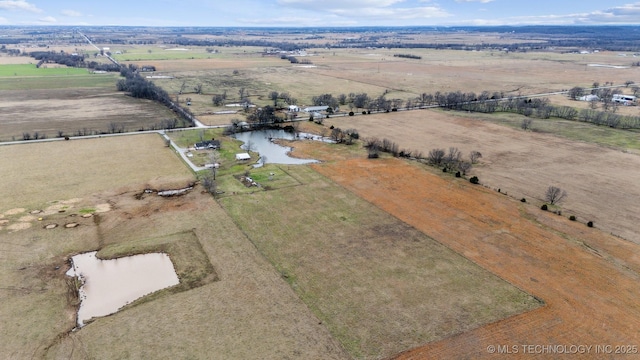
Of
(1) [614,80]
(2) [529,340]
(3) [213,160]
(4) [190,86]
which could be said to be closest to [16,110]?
(4) [190,86]

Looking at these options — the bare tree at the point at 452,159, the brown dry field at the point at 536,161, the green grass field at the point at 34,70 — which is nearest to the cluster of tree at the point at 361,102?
the brown dry field at the point at 536,161

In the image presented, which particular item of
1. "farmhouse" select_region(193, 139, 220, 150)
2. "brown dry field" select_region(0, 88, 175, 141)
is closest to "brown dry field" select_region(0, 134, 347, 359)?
"farmhouse" select_region(193, 139, 220, 150)

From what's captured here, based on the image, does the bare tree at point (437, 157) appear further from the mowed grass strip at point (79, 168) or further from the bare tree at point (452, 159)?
the mowed grass strip at point (79, 168)

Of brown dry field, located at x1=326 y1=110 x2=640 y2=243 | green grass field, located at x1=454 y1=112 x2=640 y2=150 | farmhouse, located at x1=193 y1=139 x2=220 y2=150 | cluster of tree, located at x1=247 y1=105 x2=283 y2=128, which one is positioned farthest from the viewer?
cluster of tree, located at x1=247 y1=105 x2=283 y2=128

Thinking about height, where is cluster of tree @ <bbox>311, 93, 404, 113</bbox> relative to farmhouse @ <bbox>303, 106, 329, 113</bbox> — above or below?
above

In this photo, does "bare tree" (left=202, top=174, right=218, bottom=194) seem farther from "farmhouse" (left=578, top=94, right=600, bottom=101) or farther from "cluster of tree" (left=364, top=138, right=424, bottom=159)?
"farmhouse" (left=578, top=94, right=600, bottom=101)

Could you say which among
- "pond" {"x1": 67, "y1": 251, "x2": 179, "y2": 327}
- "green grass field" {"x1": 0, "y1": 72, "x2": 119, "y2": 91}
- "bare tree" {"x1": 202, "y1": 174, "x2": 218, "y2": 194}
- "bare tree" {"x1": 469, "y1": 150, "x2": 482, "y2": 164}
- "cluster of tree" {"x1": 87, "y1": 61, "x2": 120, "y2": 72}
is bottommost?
"pond" {"x1": 67, "y1": 251, "x2": 179, "y2": 327}
